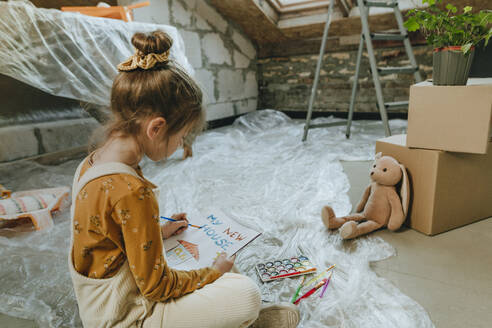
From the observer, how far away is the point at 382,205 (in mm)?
1087

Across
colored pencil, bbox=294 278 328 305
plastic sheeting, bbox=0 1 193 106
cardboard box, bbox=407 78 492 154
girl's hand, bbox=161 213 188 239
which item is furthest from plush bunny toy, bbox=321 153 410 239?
plastic sheeting, bbox=0 1 193 106

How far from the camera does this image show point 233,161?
6.60 feet

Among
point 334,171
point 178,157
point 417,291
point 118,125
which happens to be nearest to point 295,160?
point 334,171

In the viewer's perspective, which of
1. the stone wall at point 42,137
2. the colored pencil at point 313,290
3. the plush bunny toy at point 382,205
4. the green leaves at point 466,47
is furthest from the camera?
the stone wall at point 42,137

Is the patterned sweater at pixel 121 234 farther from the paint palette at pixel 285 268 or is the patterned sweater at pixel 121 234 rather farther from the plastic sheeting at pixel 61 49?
the plastic sheeting at pixel 61 49

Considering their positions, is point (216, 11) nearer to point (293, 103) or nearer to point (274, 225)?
point (293, 103)

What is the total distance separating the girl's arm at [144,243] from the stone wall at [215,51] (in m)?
2.09

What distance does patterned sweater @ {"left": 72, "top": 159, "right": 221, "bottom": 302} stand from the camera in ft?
1.65

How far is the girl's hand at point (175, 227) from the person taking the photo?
0.85 meters

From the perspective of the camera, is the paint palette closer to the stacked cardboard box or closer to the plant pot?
the stacked cardboard box

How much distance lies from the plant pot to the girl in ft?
2.67

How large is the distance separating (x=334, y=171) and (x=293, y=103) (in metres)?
2.04

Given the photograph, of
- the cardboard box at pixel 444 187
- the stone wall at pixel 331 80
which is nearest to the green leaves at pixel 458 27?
the cardboard box at pixel 444 187

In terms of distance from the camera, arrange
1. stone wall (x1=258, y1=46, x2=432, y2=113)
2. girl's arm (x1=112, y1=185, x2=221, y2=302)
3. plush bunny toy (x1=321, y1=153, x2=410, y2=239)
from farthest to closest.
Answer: stone wall (x1=258, y1=46, x2=432, y2=113) → plush bunny toy (x1=321, y1=153, x2=410, y2=239) → girl's arm (x1=112, y1=185, x2=221, y2=302)
